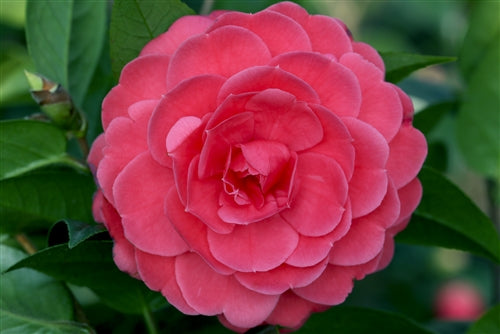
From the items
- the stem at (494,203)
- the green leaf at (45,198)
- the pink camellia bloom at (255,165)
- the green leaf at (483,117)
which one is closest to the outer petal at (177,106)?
the pink camellia bloom at (255,165)

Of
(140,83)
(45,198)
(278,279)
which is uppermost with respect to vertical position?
(140,83)

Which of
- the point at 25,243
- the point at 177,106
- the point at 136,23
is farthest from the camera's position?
the point at 25,243

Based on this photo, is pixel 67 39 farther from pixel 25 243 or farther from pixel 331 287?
pixel 331 287

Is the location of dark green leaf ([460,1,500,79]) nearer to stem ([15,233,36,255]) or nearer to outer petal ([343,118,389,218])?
outer petal ([343,118,389,218])

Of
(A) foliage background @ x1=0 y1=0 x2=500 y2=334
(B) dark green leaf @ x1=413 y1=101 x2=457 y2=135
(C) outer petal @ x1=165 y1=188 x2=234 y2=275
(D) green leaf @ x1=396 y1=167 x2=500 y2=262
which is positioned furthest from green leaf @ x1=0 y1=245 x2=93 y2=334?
(B) dark green leaf @ x1=413 y1=101 x2=457 y2=135

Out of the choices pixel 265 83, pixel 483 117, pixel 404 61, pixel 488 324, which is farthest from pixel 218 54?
pixel 483 117

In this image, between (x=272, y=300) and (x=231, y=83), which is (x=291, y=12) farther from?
(x=272, y=300)

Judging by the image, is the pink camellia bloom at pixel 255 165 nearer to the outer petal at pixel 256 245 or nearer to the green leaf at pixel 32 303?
the outer petal at pixel 256 245
